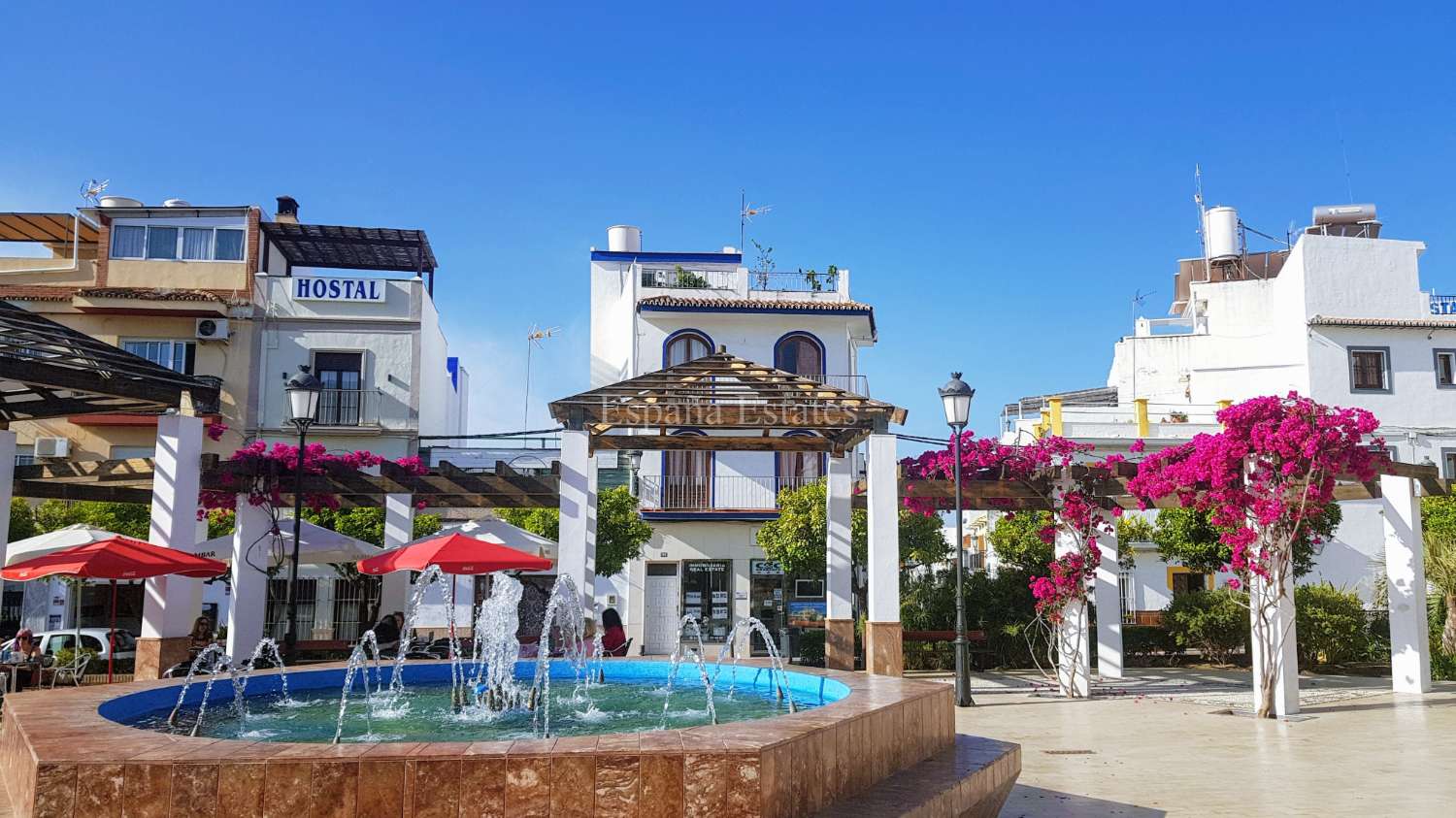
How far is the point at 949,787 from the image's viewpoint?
5.74 meters

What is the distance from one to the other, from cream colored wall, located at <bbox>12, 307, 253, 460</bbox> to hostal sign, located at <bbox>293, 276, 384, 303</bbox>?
146 cm

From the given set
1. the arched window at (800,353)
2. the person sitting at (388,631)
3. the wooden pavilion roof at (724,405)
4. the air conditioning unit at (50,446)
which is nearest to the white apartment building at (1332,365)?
the arched window at (800,353)

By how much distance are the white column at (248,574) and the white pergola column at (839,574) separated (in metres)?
7.07

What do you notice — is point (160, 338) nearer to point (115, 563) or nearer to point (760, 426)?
point (115, 563)

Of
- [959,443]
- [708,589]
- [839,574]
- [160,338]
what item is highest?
[160,338]

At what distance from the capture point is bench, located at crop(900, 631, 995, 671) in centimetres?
1670

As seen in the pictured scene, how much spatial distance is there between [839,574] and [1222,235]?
1023 inches

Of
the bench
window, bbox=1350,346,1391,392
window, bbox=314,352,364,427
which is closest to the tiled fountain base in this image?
the bench

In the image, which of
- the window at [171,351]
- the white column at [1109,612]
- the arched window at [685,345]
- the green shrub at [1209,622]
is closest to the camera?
the white column at [1109,612]

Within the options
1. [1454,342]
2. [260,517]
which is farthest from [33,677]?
[1454,342]

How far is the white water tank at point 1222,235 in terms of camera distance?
111 ft

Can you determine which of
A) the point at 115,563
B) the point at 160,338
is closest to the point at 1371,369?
the point at 115,563

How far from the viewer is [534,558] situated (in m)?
13.6

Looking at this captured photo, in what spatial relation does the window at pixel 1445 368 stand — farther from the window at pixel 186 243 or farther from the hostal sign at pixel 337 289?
the window at pixel 186 243
